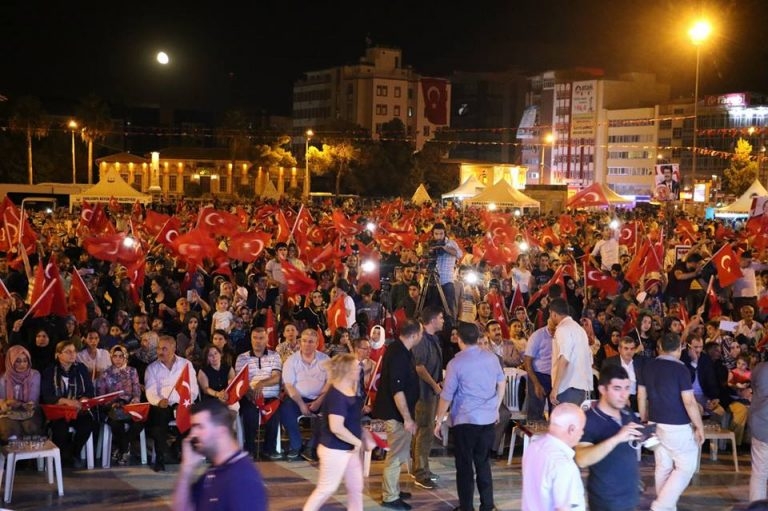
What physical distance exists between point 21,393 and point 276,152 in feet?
251

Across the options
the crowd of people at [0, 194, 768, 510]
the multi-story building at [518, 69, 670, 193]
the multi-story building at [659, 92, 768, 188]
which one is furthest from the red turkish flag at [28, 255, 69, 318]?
the multi-story building at [518, 69, 670, 193]

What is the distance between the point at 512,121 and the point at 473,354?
132 metres

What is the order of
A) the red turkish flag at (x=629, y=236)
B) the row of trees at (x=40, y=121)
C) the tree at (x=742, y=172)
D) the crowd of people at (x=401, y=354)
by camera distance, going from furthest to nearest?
the tree at (x=742, y=172) < the row of trees at (x=40, y=121) < the red turkish flag at (x=629, y=236) < the crowd of people at (x=401, y=354)

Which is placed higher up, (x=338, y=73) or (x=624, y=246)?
(x=338, y=73)

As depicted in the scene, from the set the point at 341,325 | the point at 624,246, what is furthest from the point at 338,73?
the point at 341,325

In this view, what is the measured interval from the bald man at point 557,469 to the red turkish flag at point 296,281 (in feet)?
29.8

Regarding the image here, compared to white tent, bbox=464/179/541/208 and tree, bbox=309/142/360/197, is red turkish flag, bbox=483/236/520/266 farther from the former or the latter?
tree, bbox=309/142/360/197

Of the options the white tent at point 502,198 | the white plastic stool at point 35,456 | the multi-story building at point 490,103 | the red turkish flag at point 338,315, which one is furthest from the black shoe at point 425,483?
the multi-story building at point 490,103

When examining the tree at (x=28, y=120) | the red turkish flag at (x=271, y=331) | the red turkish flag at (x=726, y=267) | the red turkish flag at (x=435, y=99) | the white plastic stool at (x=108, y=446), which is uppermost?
the red turkish flag at (x=435, y=99)

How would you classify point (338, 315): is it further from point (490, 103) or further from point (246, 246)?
point (490, 103)

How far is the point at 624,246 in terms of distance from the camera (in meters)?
20.9

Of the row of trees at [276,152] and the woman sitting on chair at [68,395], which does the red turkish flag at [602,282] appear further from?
the row of trees at [276,152]

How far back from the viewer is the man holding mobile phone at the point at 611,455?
5176 mm

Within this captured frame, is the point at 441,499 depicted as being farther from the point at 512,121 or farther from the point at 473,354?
the point at 512,121
